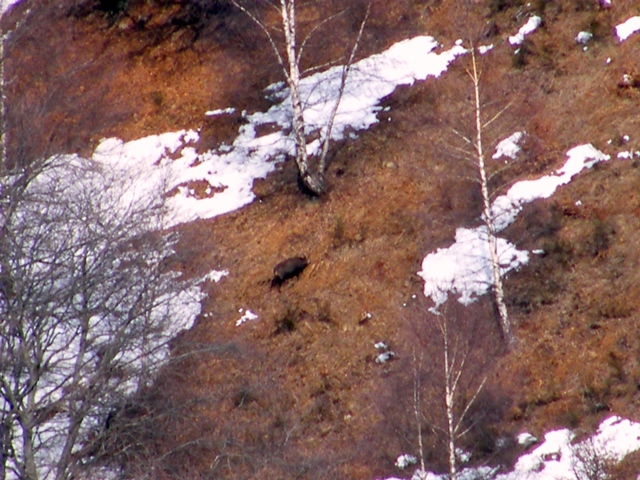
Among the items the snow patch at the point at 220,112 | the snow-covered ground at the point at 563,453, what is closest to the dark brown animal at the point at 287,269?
the snow-covered ground at the point at 563,453

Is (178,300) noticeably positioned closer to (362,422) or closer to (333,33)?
(362,422)

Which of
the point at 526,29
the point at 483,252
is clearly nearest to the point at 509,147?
the point at 483,252

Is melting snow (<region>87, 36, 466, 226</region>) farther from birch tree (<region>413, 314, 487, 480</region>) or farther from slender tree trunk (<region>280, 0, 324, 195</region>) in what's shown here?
birch tree (<region>413, 314, 487, 480</region>)

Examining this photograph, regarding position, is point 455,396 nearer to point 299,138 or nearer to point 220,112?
point 299,138

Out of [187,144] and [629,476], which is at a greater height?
[187,144]

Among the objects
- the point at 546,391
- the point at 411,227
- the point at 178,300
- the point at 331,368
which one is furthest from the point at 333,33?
the point at 546,391

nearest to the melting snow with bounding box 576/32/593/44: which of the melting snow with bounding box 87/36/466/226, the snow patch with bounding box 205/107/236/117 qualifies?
the melting snow with bounding box 87/36/466/226

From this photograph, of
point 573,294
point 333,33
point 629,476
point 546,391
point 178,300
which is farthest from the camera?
point 333,33
